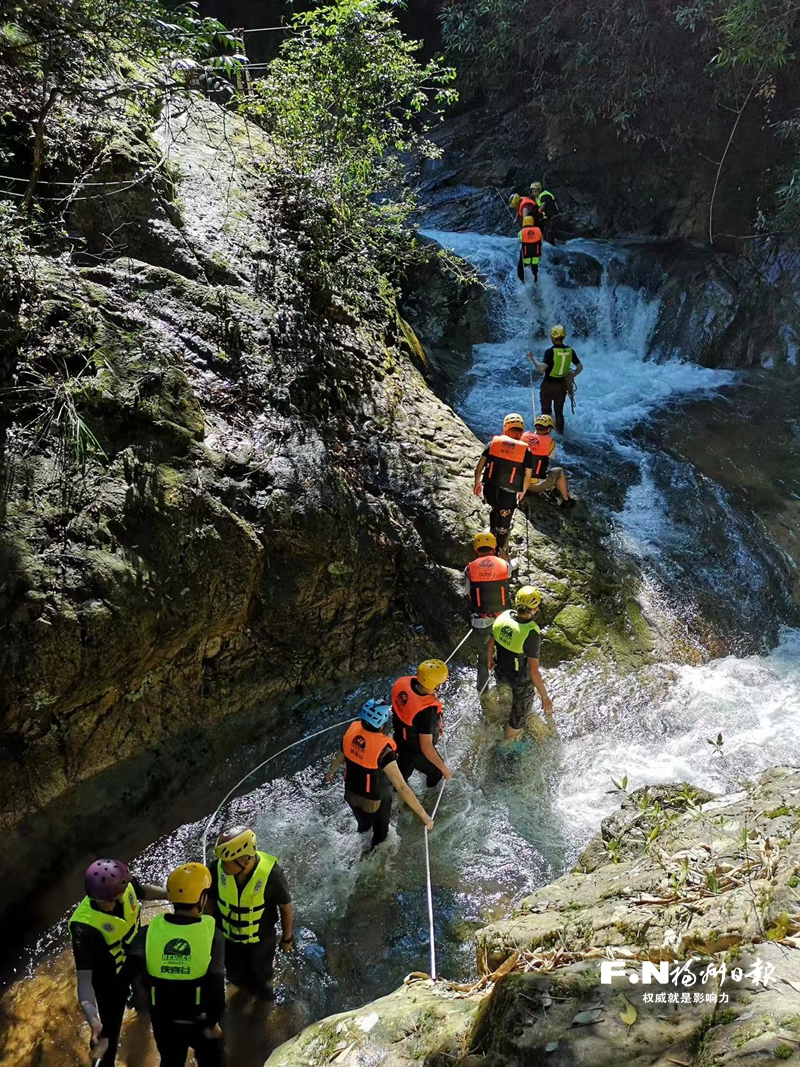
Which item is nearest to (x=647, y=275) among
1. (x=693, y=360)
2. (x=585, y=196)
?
(x=693, y=360)

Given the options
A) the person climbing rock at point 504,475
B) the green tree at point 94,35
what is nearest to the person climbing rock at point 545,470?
the person climbing rock at point 504,475

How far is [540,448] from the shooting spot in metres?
9.17

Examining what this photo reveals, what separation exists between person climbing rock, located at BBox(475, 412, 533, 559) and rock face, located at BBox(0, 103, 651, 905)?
0.32 meters

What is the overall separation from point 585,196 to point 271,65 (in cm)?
974

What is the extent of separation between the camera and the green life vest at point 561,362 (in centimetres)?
1102

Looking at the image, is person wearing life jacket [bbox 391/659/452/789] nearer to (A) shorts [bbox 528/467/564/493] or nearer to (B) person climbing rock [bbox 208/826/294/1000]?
(B) person climbing rock [bbox 208/826/294/1000]

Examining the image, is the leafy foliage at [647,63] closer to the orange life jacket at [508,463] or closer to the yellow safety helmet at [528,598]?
the orange life jacket at [508,463]

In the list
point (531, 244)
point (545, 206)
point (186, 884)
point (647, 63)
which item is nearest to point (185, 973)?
point (186, 884)

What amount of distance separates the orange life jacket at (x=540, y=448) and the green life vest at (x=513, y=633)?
2564 millimetres

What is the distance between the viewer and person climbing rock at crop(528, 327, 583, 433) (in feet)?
36.2

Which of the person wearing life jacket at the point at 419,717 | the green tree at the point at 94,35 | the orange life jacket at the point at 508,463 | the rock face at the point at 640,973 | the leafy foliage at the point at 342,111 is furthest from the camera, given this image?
the leafy foliage at the point at 342,111

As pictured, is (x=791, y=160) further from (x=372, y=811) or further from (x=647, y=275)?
(x=372, y=811)

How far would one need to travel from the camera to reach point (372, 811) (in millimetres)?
5812

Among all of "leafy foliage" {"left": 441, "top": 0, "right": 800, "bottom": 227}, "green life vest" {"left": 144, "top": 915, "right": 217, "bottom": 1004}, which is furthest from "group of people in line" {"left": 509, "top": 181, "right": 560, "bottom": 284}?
"green life vest" {"left": 144, "top": 915, "right": 217, "bottom": 1004}
